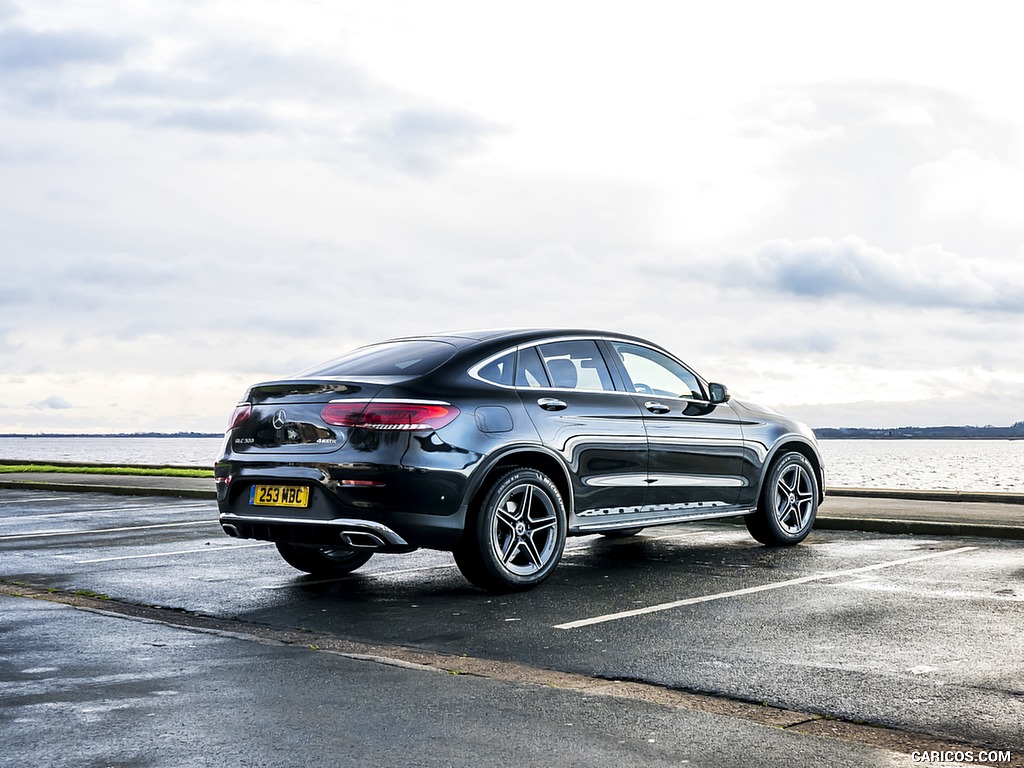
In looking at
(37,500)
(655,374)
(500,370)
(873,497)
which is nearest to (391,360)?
(500,370)

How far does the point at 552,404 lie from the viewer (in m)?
8.02

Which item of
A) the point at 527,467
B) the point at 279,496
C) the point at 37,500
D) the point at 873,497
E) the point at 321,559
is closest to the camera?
the point at 279,496

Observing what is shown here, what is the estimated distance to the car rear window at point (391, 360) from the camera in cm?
767

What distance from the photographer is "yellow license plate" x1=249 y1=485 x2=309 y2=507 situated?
7448 millimetres

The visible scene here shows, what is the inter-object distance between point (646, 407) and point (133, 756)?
540 centimetres

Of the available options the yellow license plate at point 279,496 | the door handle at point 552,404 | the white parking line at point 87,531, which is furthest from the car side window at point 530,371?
the white parking line at point 87,531

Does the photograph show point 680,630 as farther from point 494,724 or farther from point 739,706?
point 494,724

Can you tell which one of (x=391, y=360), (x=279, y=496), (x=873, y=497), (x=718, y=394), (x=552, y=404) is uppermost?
(x=391, y=360)

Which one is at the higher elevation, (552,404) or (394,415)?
(552,404)

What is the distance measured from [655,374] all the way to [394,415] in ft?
8.77

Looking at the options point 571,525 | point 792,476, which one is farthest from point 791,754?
point 792,476

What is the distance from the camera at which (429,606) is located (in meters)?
7.31

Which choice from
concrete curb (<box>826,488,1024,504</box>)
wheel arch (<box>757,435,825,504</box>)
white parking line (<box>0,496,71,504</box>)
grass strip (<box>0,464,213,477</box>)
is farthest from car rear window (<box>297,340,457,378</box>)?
grass strip (<box>0,464,213,477</box>)

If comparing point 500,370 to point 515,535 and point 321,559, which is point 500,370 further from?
point 321,559
